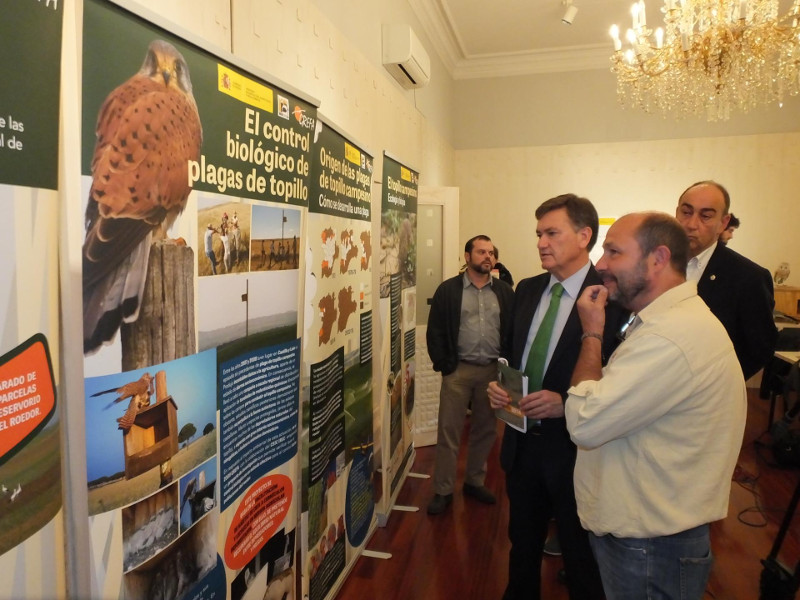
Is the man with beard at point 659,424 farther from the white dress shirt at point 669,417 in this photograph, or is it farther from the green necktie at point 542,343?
the green necktie at point 542,343

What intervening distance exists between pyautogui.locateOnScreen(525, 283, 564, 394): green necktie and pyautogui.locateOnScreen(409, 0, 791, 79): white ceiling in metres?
3.30

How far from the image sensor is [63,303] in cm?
87

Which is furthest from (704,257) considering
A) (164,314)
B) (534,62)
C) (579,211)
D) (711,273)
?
(534,62)

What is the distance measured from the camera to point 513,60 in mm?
5922

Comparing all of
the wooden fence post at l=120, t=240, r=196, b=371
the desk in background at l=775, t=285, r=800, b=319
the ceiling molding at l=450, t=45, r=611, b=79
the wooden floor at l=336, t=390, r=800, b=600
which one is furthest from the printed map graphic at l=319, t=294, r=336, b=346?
the desk in background at l=775, t=285, r=800, b=319

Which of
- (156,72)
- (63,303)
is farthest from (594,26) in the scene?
(63,303)

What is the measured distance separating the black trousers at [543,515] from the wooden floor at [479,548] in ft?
1.66

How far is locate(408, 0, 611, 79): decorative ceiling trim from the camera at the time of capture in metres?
5.46

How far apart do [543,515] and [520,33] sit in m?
4.99

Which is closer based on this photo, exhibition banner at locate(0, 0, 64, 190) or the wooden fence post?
exhibition banner at locate(0, 0, 64, 190)

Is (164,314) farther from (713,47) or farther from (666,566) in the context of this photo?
(713,47)

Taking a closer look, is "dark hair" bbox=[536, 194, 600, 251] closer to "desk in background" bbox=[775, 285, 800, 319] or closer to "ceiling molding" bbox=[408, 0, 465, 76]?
"ceiling molding" bbox=[408, 0, 465, 76]

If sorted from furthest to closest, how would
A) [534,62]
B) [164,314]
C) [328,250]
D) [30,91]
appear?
[534,62]
[328,250]
[164,314]
[30,91]

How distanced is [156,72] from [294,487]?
130 centimetres
